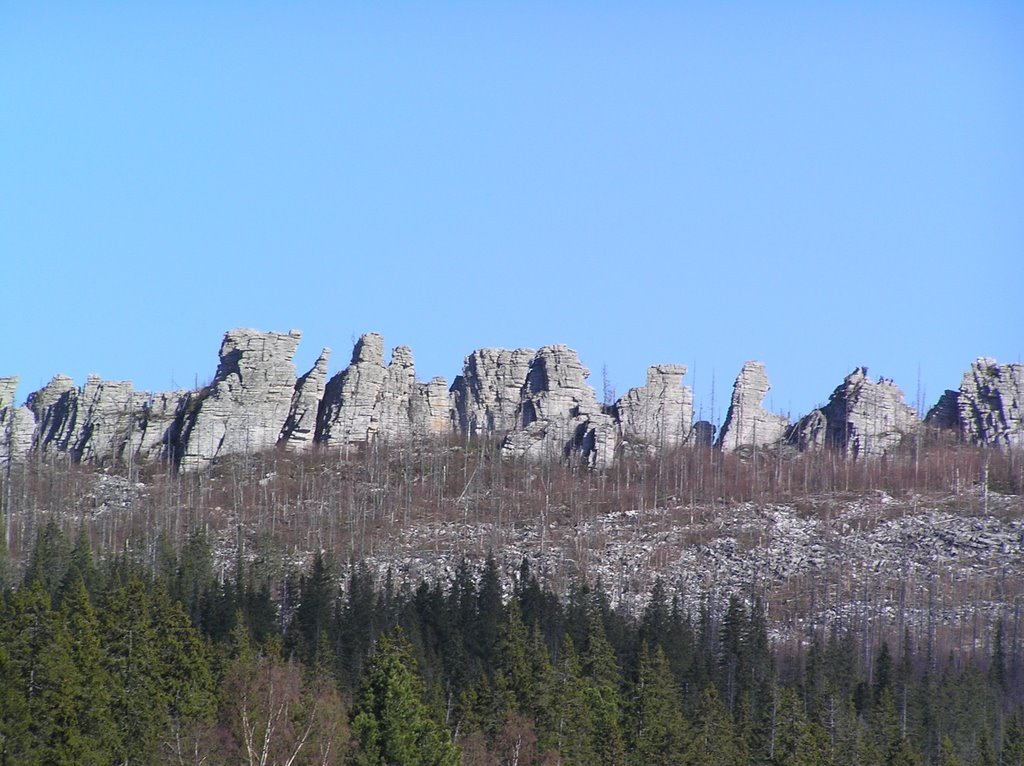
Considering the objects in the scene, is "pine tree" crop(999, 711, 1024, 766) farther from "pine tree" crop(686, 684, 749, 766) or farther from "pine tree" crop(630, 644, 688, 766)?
"pine tree" crop(630, 644, 688, 766)

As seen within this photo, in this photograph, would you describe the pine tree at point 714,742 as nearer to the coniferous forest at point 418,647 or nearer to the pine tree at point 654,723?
the coniferous forest at point 418,647

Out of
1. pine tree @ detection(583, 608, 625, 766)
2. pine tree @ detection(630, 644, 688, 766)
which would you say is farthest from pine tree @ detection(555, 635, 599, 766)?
pine tree @ detection(630, 644, 688, 766)

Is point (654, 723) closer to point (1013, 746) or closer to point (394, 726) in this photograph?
point (394, 726)

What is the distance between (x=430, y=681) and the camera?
326ft

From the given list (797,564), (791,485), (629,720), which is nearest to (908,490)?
(791,485)

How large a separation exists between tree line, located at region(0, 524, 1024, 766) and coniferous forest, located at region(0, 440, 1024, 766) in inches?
6.4

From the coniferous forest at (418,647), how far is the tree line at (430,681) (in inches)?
6.4

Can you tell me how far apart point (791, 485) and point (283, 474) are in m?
51.9

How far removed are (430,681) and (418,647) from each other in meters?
5.43

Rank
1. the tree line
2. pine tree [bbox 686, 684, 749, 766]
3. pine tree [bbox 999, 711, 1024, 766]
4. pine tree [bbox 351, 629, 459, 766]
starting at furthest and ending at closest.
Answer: pine tree [bbox 999, 711, 1024, 766], pine tree [bbox 686, 684, 749, 766], the tree line, pine tree [bbox 351, 629, 459, 766]

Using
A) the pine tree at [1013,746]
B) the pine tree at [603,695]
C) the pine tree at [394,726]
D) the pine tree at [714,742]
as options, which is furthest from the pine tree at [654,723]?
the pine tree at [1013,746]

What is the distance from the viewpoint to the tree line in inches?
2837

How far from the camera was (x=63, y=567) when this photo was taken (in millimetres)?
130750

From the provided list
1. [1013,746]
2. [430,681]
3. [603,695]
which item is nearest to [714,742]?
[603,695]
